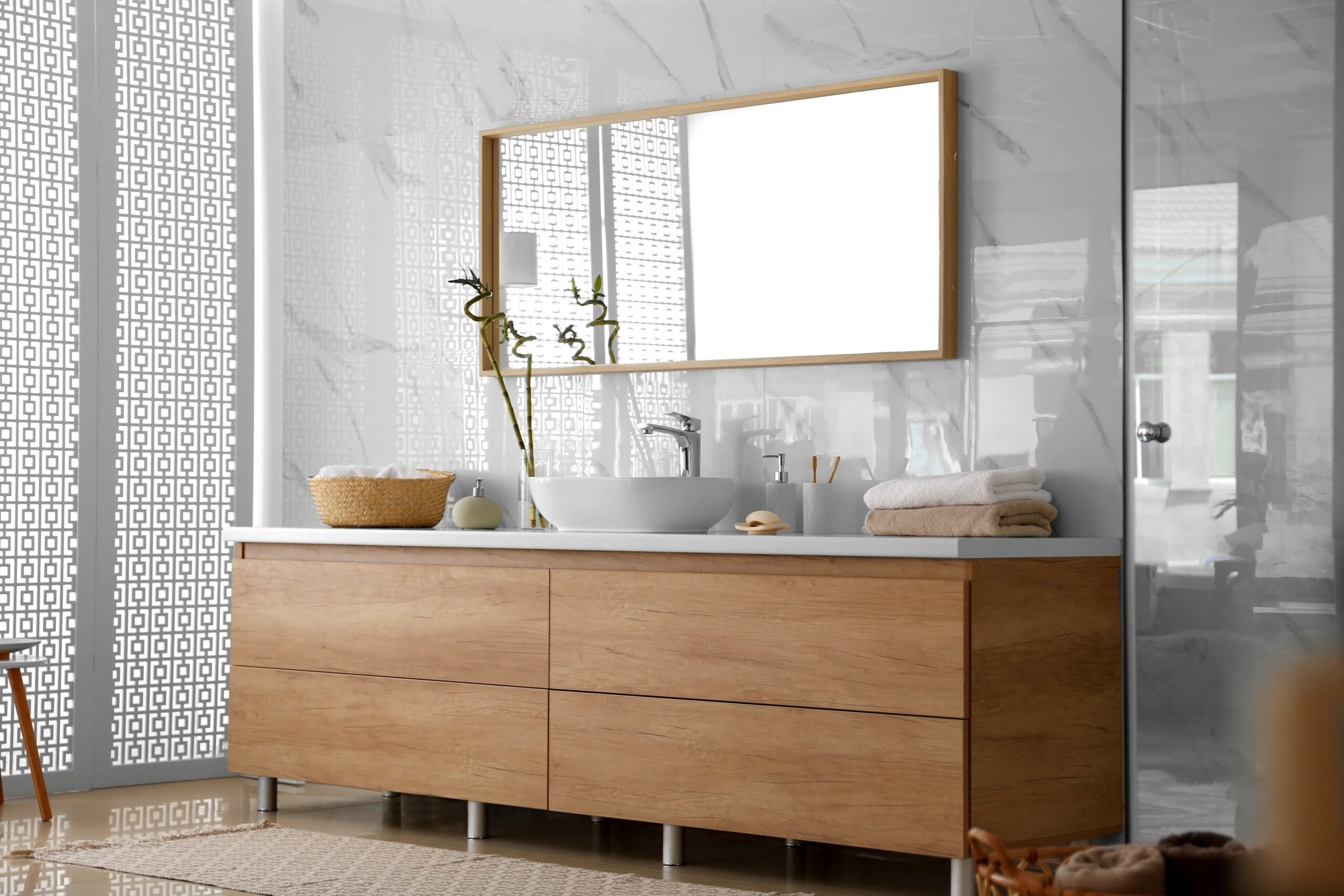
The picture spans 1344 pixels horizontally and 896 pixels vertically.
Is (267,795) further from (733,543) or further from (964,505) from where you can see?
(964,505)

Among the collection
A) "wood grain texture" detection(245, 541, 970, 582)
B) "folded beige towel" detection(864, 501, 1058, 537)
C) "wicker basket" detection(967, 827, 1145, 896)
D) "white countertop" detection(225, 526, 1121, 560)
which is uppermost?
"folded beige towel" detection(864, 501, 1058, 537)

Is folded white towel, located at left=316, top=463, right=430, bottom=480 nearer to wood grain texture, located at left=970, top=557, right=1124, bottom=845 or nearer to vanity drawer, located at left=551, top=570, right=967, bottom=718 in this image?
vanity drawer, located at left=551, top=570, right=967, bottom=718

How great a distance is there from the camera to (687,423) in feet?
11.9

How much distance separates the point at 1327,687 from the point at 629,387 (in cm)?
259

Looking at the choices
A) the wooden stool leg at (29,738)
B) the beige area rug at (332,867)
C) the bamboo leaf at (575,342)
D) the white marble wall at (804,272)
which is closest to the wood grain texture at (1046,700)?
the white marble wall at (804,272)

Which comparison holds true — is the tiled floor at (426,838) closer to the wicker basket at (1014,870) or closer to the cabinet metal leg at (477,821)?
the cabinet metal leg at (477,821)

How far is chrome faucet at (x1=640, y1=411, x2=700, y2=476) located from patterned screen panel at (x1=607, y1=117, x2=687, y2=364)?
192mm

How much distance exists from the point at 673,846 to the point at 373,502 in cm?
108

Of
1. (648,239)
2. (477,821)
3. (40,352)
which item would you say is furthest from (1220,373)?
(40,352)

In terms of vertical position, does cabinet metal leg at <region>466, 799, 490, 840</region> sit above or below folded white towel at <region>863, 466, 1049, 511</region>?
below

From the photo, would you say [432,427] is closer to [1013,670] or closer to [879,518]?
[879,518]

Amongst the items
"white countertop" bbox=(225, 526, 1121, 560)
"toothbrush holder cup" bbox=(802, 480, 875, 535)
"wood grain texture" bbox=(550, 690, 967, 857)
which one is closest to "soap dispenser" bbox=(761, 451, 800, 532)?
"toothbrush holder cup" bbox=(802, 480, 875, 535)

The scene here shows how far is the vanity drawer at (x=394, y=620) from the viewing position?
10.8 feet

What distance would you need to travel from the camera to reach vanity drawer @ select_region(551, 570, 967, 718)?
2.77m
